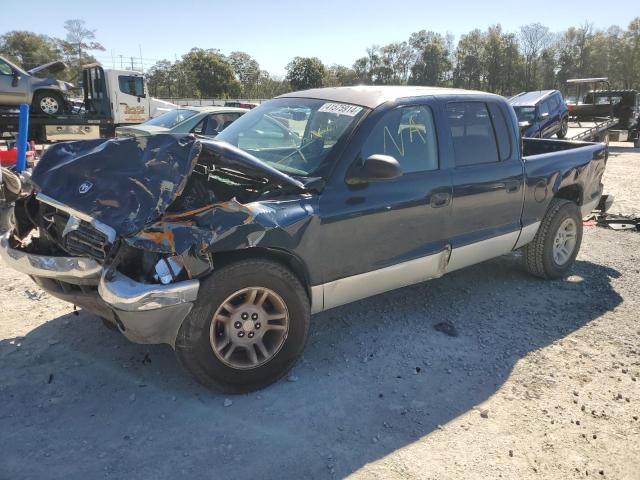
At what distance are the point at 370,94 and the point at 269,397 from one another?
2287 millimetres

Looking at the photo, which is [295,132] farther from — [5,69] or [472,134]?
[5,69]

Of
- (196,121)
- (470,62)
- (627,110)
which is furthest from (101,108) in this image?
(470,62)

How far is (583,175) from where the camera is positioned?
17.4ft

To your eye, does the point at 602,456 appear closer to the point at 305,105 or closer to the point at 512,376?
the point at 512,376

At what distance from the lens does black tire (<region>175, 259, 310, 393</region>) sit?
9.16ft

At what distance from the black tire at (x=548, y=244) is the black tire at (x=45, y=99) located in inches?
638

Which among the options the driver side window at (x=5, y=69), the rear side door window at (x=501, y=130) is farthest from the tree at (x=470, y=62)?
the rear side door window at (x=501, y=130)

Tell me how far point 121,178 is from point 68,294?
80 centimetres

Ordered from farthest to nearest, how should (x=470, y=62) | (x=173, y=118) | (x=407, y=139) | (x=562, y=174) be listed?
(x=470, y=62), (x=173, y=118), (x=562, y=174), (x=407, y=139)

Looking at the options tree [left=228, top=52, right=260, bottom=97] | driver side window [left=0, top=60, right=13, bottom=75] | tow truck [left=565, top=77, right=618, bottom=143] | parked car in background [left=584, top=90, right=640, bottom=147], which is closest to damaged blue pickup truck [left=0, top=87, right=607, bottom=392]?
tow truck [left=565, top=77, right=618, bottom=143]

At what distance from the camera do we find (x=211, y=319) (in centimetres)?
284

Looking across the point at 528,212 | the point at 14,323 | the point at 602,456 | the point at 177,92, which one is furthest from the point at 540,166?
the point at 177,92

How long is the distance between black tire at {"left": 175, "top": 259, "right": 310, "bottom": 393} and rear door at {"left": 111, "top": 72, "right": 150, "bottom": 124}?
16.9 metres

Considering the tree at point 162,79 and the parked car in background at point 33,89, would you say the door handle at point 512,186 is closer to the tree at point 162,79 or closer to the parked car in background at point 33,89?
the parked car in background at point 33,89
